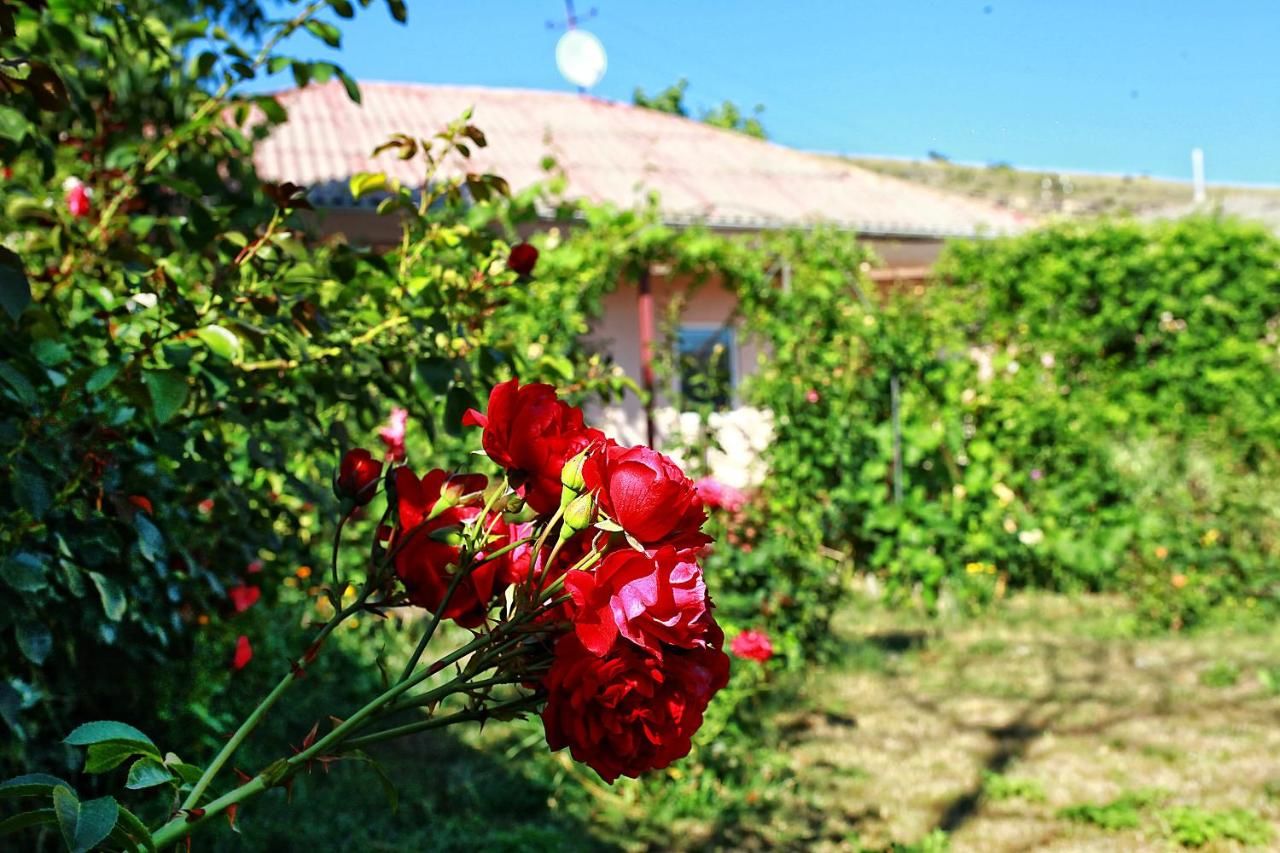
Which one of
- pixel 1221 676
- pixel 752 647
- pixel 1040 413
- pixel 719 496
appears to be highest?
pixel 719 496

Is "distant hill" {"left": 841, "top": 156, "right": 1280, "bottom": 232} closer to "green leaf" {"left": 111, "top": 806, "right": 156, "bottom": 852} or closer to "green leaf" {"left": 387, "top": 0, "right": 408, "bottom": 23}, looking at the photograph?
"green leaf" {"left": 387, "top": 0, "right": 408, "bottom": 23}

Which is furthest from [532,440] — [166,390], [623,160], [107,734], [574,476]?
[623,160]

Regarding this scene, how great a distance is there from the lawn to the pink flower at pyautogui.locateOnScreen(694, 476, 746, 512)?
72 centimetres

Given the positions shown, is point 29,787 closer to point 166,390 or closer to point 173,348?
point 166,390

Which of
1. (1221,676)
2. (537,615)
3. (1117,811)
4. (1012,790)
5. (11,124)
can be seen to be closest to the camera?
(537,615)

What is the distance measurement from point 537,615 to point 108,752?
29 cm

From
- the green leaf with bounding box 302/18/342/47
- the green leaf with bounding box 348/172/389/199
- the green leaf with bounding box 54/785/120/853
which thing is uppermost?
the green leaf with bounding box 302/18/342/47

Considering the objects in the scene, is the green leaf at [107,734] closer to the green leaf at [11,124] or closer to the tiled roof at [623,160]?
the green leaf at [11,124]

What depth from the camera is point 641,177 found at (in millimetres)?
10359

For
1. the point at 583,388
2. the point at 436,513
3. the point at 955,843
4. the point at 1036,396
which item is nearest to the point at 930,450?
the point at 1036,396

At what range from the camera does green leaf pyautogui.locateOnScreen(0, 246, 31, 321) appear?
3.73 ft

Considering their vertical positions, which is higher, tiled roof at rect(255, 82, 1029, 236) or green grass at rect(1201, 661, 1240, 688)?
tiled roof at rect(255, 82, 1029, 236)

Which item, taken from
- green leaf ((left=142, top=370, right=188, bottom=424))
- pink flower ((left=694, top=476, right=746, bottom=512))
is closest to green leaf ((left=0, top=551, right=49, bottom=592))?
green leaf ((left=142, top=370, right=188, bottom=424))

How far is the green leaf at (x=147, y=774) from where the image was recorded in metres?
0.72
